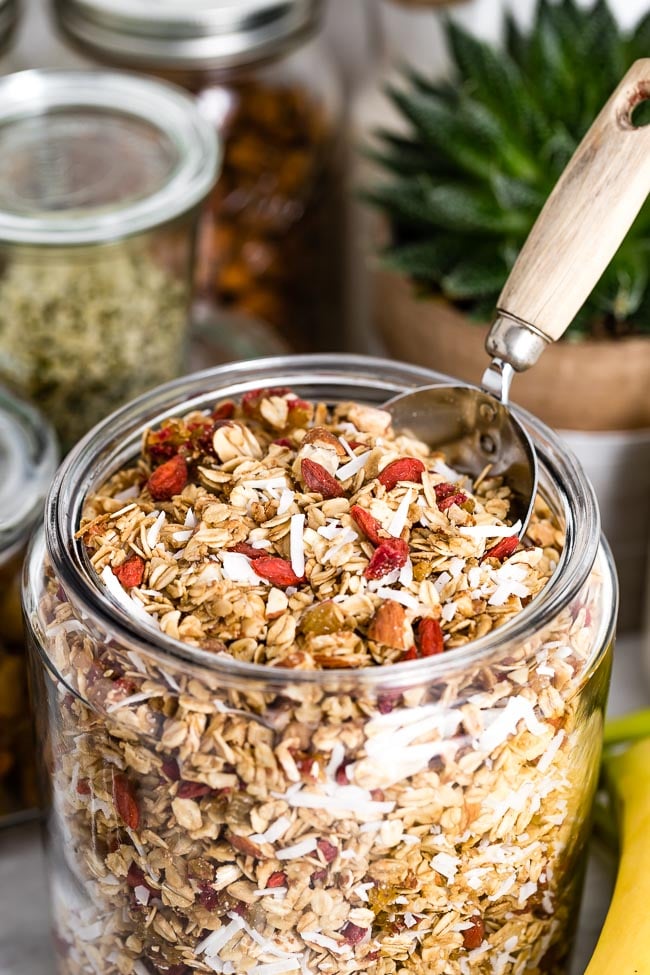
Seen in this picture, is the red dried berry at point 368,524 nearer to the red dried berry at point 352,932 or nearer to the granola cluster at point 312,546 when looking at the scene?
the granola cluster at point 312,546

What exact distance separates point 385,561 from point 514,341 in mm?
159

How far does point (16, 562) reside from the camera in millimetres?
794

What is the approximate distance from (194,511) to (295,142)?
0.63m

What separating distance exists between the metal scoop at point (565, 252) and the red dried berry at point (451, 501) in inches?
1.5

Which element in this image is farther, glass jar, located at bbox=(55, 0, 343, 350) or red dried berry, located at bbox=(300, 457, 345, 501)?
glass jar, located at bbox=(55, 0, 343, 350)

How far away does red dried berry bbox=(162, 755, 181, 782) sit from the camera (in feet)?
1.86

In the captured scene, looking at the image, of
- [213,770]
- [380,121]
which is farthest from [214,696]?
[380,121]

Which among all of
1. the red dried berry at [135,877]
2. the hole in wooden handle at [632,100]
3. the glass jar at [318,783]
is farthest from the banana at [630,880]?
the hole in wooden handle at [632,100]

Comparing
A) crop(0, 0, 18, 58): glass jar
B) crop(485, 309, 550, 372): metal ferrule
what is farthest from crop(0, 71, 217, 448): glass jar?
crop(485, 309, 550, 372): metal ferrule

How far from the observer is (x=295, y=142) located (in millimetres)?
1171

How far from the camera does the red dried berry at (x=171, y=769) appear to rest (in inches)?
22.3

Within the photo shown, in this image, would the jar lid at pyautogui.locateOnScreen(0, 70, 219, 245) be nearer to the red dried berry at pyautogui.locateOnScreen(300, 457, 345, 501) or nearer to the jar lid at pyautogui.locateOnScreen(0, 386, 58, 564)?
the jar lid at pyautogui.locateOnScreen(0, 386, 58, 564)

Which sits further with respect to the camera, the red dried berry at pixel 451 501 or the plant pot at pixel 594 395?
the plant pot at pixel 594 395

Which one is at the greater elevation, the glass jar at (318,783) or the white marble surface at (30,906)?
the glass jar at (318,783)
